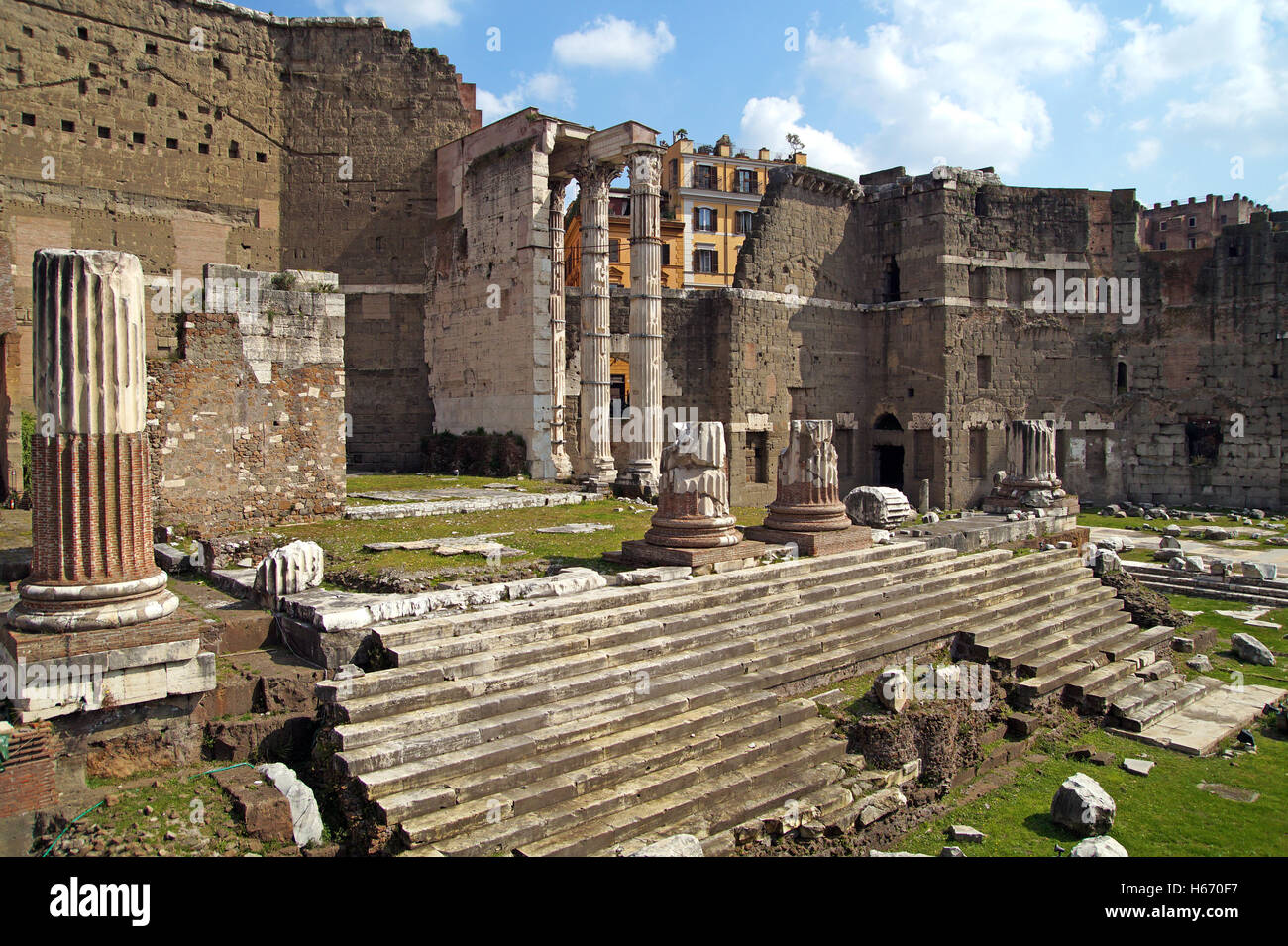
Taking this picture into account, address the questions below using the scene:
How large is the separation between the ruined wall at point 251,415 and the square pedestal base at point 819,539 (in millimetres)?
6215

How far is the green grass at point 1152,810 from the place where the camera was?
690 centimetres

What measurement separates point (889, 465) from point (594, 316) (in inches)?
471

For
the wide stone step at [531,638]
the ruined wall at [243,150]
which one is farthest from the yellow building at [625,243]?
the wide stone step at [531,638]

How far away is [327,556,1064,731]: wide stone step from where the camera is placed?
6.24 meters

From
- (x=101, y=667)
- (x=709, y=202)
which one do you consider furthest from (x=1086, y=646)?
(x=709, y=202)

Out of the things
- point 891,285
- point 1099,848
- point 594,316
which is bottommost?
point 1099,848

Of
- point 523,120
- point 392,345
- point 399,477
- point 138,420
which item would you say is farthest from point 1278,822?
point 392,345

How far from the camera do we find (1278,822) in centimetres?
738

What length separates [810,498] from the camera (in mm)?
11945

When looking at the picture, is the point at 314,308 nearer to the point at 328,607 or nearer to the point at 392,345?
the point at 328,607

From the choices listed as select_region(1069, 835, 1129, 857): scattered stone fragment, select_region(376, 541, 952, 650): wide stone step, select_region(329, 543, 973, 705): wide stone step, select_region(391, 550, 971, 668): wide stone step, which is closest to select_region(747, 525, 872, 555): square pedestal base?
select_region(376, 541, 952, 650): wide stone step

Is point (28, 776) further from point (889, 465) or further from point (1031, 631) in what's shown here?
point (889, 465)

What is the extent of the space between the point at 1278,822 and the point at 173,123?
24.7 metres

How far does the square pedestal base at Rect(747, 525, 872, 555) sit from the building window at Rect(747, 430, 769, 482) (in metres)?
12.6
